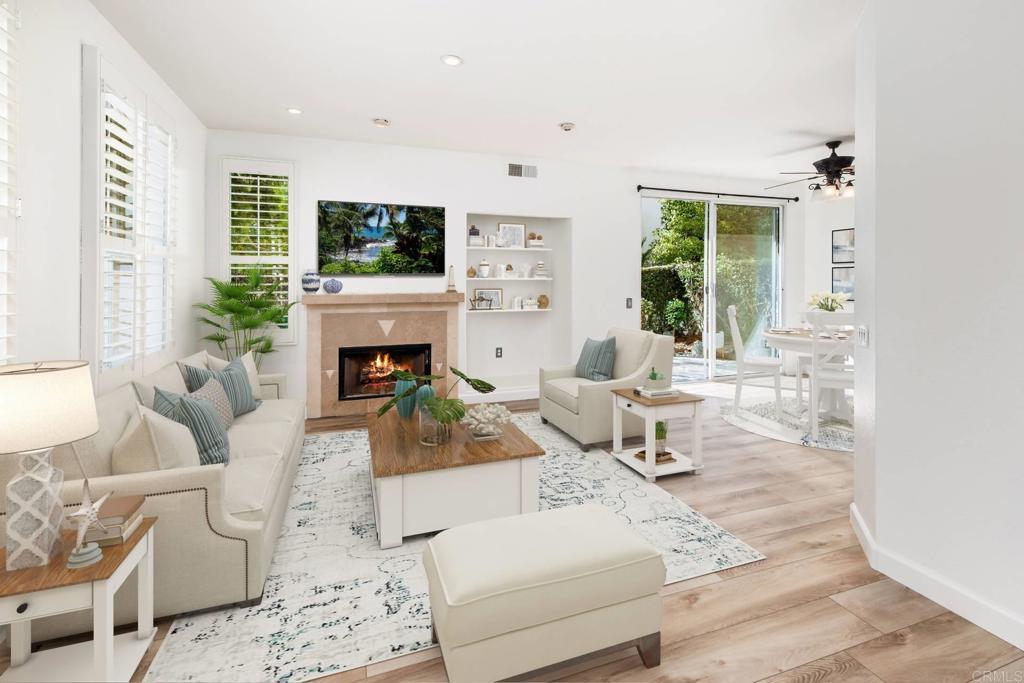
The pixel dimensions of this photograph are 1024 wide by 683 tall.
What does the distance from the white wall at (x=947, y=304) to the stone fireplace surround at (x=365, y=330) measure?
3934 millimetres

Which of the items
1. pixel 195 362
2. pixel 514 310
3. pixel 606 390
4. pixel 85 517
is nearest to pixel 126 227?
pixel 195 362

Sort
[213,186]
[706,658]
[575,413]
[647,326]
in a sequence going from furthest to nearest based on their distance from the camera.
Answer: [647,326] → [213,186] → [575,413] → [706,658]

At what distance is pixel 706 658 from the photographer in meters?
1.74

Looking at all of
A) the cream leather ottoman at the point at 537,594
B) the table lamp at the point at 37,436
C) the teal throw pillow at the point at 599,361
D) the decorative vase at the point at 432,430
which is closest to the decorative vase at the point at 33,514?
the table lamp at the point at 37,436

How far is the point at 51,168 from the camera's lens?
232 centimetres

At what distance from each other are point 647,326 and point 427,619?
18.7ft

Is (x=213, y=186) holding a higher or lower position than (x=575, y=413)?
higher

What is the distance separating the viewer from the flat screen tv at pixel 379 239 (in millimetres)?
5125

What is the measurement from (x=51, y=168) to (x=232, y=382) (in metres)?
1.57

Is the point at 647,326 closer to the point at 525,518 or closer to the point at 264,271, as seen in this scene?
the point at 264,271

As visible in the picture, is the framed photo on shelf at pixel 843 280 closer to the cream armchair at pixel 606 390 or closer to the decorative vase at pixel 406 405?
the cream armchair at pixel 606 390

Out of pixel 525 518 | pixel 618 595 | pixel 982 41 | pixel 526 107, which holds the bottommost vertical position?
pixel 618 595

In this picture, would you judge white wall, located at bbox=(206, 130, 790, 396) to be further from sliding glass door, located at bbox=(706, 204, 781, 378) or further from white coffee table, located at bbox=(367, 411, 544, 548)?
white coffee table, located at bbox=(367, 411, 544, 548)

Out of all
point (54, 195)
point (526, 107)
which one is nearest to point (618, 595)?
point (54, 195)
